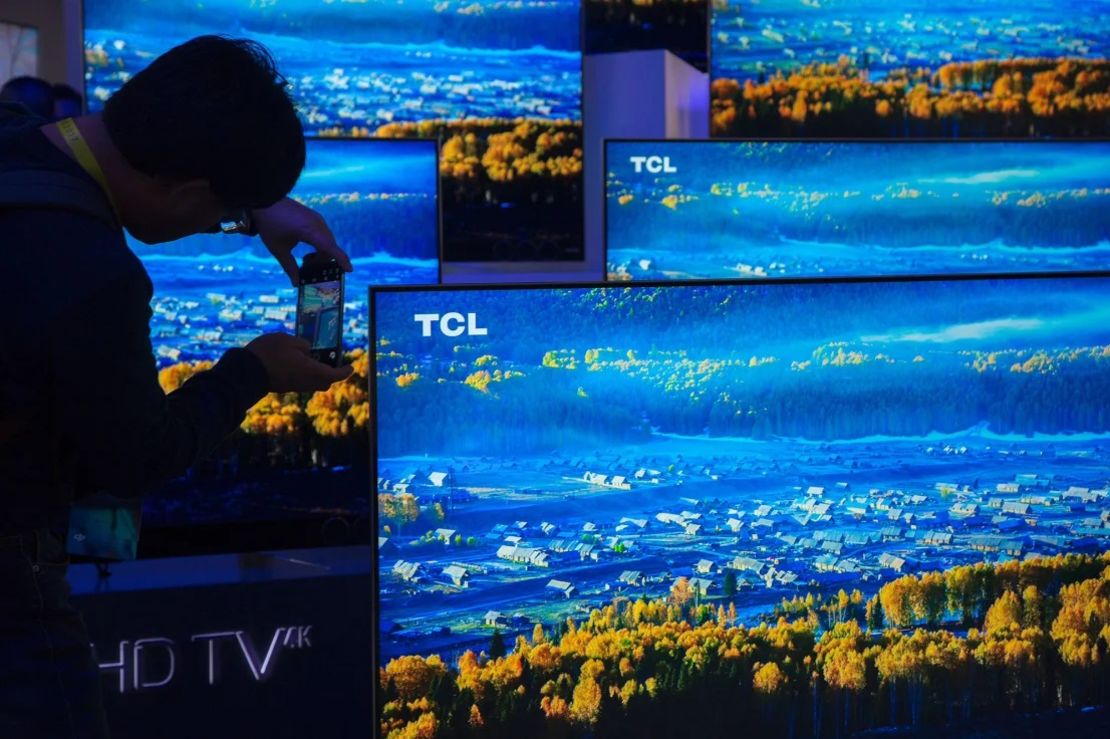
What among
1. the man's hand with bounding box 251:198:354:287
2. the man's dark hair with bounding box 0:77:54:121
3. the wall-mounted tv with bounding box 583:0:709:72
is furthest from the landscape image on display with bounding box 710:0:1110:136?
the man's hand with bounding box 251:198:354:287

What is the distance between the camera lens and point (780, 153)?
10.5 feet

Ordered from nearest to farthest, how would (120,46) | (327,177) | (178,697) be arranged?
(178,697) → (327,177) → (120,46)

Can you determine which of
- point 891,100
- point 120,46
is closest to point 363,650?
point 120,46

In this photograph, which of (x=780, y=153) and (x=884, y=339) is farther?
(x=780, y=153)

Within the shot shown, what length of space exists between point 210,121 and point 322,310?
341mm

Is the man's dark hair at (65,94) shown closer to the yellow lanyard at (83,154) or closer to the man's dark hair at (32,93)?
the man's dark hair at (32,93)

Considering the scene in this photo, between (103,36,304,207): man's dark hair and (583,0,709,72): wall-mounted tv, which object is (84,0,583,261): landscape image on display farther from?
(103,36,304,207): man's dark hair

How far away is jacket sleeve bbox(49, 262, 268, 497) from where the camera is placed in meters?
1.01

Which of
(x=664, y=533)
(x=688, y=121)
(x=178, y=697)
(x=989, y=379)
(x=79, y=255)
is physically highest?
(x=688, y=121)

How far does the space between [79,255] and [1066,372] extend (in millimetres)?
1047

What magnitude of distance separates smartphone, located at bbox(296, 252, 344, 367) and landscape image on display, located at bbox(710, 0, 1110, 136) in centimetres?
356

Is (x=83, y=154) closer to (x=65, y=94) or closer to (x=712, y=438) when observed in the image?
(x=712, y=438)

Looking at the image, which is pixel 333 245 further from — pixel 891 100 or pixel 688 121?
pixel 891 100

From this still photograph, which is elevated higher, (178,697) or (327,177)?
(327,177)
